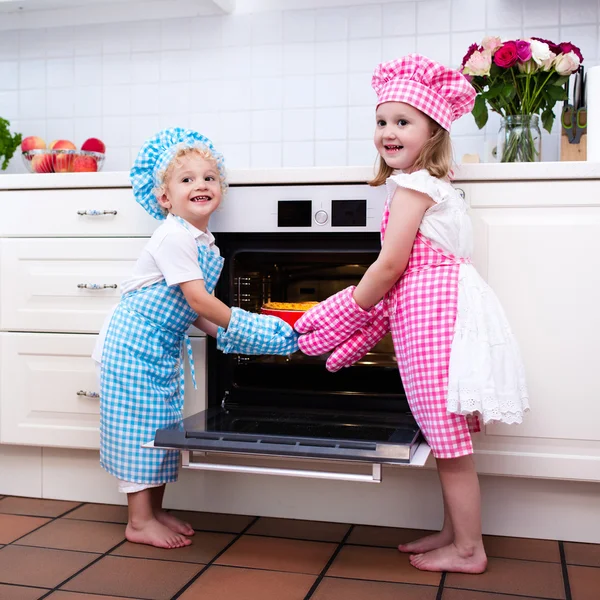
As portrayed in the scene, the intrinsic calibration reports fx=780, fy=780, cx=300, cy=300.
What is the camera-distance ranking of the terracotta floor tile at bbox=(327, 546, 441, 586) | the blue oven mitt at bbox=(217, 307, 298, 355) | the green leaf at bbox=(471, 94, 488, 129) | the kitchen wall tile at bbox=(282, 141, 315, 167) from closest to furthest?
the terracotta floor tile at bbox=(327, 546, 441, 586) → the blue oven mitt at bbox=(217, 307, 298, 355) → the green leaf at bbox=(471, 94, 488, 129) → the kitchen wall tile at bbox=(282, 141, 315, 167)

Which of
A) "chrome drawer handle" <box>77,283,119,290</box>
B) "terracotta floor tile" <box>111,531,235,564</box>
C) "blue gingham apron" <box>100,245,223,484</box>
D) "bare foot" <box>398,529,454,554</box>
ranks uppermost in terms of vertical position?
"chrome drawer handle" <box>77,283,119,290</box>

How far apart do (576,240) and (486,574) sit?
724 millimetres

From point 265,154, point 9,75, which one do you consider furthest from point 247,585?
point 9,75

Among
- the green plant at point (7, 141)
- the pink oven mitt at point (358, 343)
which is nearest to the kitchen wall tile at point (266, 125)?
the green plant at point (7, 141)

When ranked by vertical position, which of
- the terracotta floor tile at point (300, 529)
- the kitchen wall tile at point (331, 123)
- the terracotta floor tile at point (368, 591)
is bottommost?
the terracotta floor tile at point (300, 529)

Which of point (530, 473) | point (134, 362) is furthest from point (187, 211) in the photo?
point (530, 473)

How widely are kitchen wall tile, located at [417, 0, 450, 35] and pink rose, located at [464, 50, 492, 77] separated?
391 mm

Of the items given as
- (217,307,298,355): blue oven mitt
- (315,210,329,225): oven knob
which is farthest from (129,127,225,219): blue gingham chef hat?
(217,307,298,355): blue oven mitt

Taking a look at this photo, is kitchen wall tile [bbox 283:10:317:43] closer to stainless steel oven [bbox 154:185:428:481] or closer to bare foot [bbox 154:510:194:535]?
stainless steel oven [bbox 154:185:428:481]

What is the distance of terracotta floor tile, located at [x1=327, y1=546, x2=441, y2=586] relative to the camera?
155 cm

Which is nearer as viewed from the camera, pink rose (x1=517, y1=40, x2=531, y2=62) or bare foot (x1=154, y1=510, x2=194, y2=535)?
bare foot (x1=154, y1=510, x2=194, y2=535)

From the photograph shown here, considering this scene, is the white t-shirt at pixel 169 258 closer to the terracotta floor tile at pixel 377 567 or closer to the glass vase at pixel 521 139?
the terracotta floor tile at pixel 377 567

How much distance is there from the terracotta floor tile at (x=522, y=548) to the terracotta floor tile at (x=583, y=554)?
0.02m

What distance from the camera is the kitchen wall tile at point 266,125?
8.02 ft
